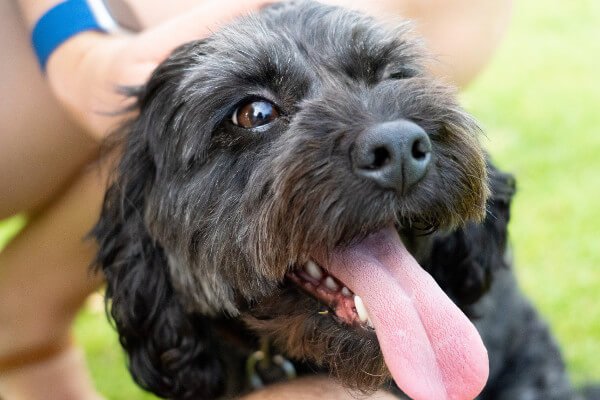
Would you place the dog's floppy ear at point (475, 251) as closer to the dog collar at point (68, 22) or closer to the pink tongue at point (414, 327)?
the pink tongue at point (414, 327)

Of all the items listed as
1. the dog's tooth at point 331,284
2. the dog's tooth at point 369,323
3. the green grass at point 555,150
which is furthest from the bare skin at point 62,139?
the dog's tooth at point 369,323

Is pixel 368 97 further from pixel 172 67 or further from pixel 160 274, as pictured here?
pixel 160 274

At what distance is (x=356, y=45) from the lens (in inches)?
86.5

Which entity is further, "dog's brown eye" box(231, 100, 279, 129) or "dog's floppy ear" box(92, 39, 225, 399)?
"dog's floppy ear" box(92, 39, 225, 399)

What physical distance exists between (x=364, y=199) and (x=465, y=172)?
0.30 metres

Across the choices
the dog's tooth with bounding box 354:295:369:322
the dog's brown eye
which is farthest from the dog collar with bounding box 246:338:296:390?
the dog's brown eye

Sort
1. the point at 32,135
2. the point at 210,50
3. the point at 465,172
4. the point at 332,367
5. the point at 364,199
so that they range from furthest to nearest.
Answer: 1. the point at 32,135
2. the point at 210,50
3. the point at 332,367
4. the point at 465,172
5. the point at 364,199

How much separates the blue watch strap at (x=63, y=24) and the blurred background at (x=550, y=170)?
58.4 inches

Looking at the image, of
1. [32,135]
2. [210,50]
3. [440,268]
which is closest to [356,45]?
[210,50]

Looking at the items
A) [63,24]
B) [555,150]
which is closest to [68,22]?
[63,24]

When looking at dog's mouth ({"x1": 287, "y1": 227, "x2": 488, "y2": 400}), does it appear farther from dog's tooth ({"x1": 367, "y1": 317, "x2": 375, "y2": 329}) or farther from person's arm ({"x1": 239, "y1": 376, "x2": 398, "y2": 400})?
person's arm ({"x1": 239, "y1": 376, "x2": 398, "y2": 400})

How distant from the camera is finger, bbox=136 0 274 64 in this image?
8.10 ft

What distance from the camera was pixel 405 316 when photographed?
6.32 ft

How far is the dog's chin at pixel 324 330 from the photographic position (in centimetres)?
199
